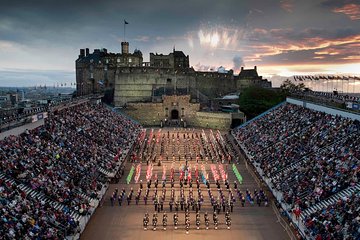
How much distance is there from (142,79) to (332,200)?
64.8 meters

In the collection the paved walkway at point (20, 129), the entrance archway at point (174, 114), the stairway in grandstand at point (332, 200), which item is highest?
the paved walkway at point (20, 129)

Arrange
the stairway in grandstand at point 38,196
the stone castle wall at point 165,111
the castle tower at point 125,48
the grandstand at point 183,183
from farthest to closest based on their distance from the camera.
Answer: the castle tower at point 125,48, the stone castle wall at point 165,111, the stairway in grandstand at point 38,196, the grandstand at point 183,183

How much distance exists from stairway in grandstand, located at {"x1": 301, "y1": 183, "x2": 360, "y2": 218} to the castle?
5539 centimetres

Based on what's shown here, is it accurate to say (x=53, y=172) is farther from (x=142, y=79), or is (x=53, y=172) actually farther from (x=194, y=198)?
(x=142, y=79)

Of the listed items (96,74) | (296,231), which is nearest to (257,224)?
(296,231)

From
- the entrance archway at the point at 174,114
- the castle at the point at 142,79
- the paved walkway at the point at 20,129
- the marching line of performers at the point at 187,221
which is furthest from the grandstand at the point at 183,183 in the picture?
the castle at the point at 142,79

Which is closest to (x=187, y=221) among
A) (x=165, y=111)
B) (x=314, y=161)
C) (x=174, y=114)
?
(x=314, y=161)

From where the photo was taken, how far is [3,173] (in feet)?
76.8

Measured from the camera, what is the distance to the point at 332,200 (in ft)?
76.2

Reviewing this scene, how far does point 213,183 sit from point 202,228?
10.4 metres

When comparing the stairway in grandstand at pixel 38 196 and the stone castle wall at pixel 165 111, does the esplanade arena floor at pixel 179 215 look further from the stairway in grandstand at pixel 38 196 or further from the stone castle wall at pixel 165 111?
the stone castle wall at pixel 165 111

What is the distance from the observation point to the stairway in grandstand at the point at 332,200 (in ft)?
74.3

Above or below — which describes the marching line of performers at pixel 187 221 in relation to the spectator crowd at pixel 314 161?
below

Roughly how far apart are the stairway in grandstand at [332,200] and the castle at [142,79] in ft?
182
